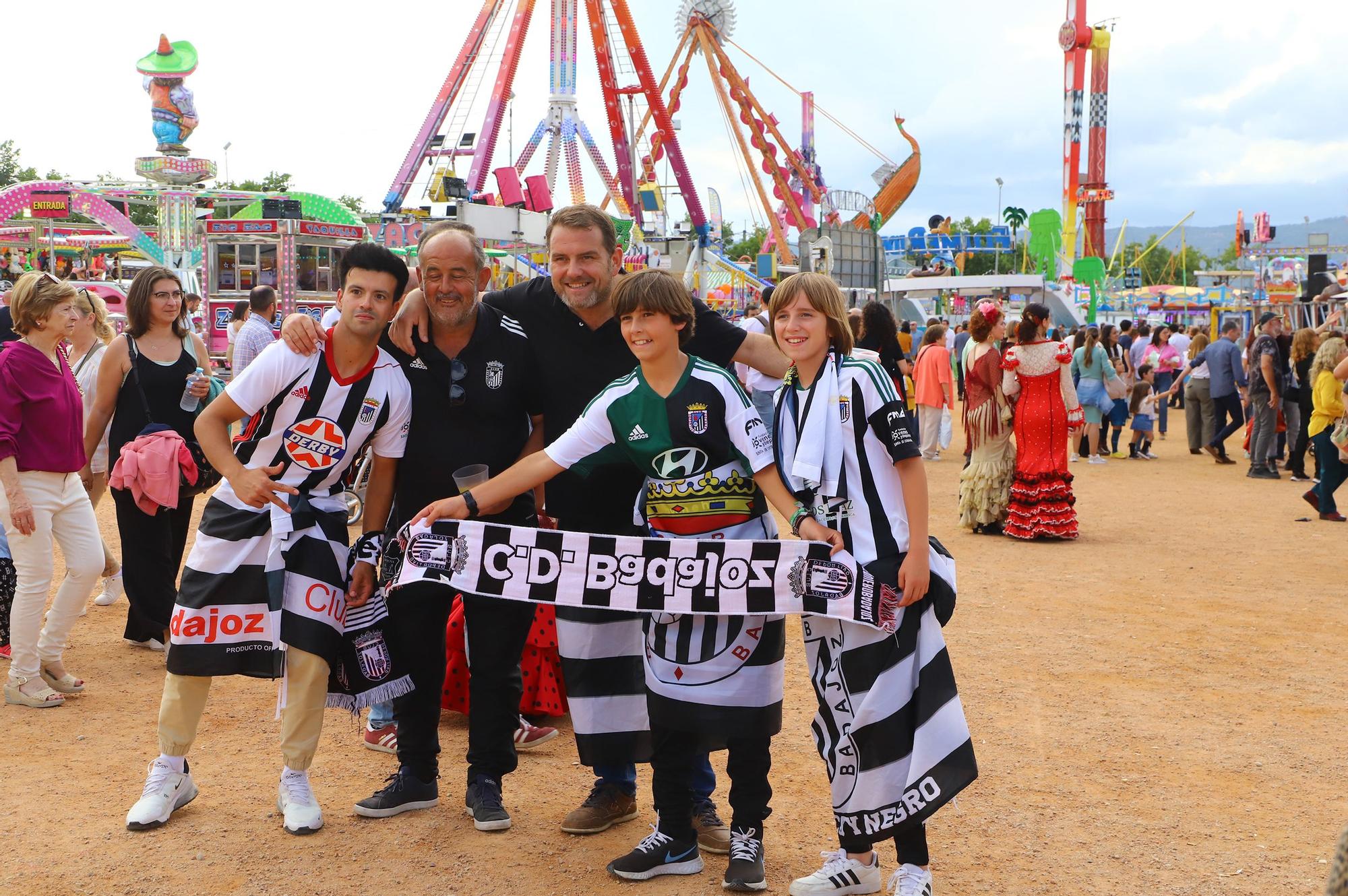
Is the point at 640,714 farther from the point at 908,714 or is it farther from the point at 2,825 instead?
the point at 2,825

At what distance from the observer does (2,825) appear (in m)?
3.82

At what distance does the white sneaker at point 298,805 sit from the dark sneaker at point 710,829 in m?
1.27

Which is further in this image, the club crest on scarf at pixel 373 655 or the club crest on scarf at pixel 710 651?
the club crest on scarf at pixel 373 655

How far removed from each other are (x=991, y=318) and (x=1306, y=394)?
5.78m

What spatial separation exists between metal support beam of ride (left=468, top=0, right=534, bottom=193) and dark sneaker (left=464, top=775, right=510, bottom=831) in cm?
4484

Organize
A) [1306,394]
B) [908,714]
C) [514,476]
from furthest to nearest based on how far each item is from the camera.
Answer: [1306,394]
[514,476]
[908,714]

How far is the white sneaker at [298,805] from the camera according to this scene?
374cm

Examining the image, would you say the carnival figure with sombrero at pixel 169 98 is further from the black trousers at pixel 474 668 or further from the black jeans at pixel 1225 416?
the black trousers at pixel 474 668

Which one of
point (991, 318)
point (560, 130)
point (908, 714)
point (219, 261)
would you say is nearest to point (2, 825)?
point (908, 714)

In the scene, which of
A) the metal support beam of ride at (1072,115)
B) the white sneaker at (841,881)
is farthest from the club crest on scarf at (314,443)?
the metal support beam of ride at (1072,115)

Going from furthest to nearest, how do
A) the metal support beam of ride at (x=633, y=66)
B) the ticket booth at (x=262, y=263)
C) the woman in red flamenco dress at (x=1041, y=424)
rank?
the metal support beam of ride at (x=633, y=66) < the ticket booth at (x=262, y=263) < the woman in red flamenco dress at (x=1041, y=424)

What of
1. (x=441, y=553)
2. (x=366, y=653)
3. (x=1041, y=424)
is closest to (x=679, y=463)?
(x=441, y=553)

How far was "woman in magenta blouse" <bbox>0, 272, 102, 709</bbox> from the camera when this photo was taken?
16.1 feet

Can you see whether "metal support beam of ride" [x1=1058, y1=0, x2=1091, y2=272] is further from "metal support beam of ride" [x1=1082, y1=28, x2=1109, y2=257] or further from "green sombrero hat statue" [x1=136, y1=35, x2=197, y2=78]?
"green sombrero hat statue" [x1=136, y1=35, x2=197, y2=78]
